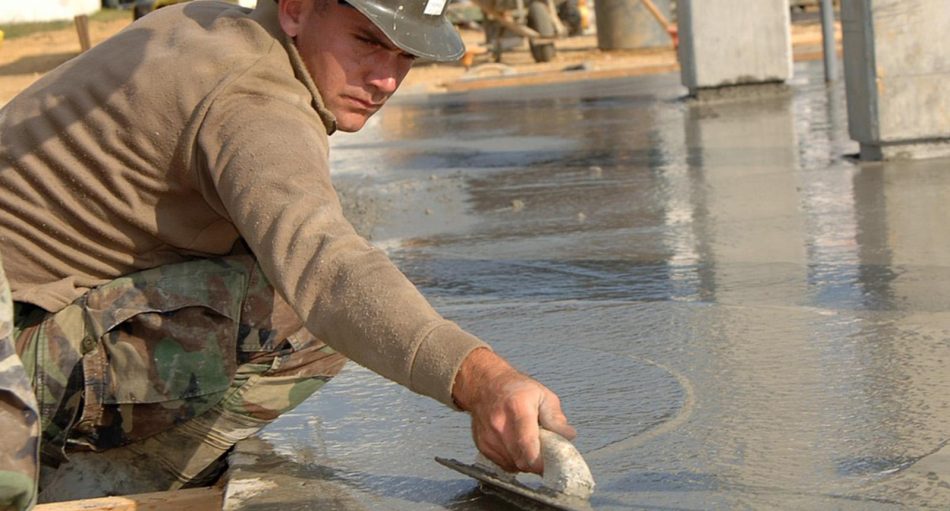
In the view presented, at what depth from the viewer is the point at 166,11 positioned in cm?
321

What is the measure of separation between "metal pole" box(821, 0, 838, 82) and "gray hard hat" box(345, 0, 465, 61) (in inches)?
381

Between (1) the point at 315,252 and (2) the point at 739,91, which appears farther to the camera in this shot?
(2) the point at 739,91

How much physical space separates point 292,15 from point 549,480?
→ 111cm

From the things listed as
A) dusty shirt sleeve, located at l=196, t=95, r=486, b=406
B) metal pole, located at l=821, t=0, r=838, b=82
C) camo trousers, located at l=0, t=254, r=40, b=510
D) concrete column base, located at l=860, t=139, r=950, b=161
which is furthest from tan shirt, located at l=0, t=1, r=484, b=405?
metal pole, located at l=821, t=0, r=838, b=82

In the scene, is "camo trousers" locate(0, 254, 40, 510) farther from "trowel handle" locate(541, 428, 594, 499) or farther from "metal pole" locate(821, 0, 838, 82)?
"metal pole" locate(821, 0, 838, 82)

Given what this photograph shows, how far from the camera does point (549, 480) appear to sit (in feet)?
8.33

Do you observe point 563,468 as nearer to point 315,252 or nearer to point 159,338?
point 315,252

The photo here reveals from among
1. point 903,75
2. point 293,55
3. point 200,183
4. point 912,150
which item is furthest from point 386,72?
point 912,150

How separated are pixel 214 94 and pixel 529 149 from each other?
672 centimetres

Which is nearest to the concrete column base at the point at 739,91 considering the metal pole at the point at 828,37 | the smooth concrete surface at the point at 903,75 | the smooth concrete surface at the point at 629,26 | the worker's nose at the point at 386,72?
the metal pole at the point at 828,37

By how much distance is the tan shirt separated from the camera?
249 cm

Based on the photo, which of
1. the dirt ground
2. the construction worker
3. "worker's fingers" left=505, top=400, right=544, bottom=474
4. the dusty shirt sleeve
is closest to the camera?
"worker's fingers" left=505, top=400, right=544, bottom=474

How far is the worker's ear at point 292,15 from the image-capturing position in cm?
298

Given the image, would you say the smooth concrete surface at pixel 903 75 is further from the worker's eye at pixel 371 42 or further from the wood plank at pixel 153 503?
the wood plank at pixel 153 503
